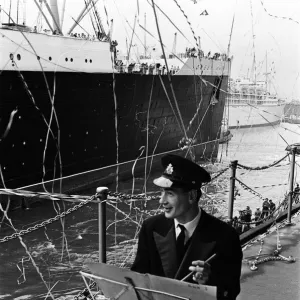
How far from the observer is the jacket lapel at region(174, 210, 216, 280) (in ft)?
6.23

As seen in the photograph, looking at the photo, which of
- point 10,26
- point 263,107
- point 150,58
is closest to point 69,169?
point 10,26

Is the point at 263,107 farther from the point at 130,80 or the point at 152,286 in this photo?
the point at 152,286

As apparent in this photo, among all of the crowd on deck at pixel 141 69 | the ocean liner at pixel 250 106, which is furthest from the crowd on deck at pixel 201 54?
the ocean liner at pixel 250 106

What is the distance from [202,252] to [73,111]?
12538mm

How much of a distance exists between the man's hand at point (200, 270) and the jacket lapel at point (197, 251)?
0.39 feet

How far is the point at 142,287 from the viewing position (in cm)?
177

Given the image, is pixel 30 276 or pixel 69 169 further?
pixel 69 169

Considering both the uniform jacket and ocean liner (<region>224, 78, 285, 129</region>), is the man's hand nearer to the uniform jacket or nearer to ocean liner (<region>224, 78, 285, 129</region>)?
the uniform jacket

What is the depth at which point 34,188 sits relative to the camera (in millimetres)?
12812

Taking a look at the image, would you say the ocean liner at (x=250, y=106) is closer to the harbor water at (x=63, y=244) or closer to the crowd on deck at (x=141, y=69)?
the crowd on deck at (x=141, y=69)

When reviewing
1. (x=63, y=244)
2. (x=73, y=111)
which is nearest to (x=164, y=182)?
(x=63, y=244)

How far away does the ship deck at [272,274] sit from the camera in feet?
11.3

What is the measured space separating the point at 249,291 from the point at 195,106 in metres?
19.5

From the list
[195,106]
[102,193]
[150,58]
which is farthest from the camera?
[150,58]
